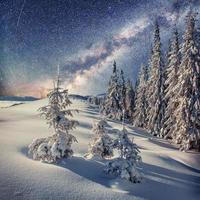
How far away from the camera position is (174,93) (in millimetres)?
35250

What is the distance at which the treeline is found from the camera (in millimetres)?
31594

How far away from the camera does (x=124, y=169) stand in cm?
1605

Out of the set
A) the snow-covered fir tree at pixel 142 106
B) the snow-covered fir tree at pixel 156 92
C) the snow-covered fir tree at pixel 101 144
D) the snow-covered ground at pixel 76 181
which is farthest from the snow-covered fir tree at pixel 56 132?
the snow-covered fir tree at pixel 142 106

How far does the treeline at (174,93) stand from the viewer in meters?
31.6

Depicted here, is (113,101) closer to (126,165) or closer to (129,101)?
(129,101)

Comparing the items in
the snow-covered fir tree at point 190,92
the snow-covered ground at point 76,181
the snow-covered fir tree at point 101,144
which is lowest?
the snow-covered ground at point 76,181

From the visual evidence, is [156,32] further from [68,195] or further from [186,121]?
[68,195]

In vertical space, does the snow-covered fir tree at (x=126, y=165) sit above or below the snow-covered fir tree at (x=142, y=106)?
below

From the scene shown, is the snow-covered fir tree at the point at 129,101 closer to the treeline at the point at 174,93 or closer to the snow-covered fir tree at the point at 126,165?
the treeline at the point at 174,93

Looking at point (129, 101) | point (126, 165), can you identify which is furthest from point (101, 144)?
point (129, 101)

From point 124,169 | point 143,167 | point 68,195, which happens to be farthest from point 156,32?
point 68,195

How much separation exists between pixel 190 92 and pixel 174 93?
3136 millimetres

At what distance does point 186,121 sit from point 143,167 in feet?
44.8

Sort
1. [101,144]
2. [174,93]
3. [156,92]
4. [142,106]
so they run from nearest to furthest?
[101,144]
[174,93]
[156,92]
[142,106]
